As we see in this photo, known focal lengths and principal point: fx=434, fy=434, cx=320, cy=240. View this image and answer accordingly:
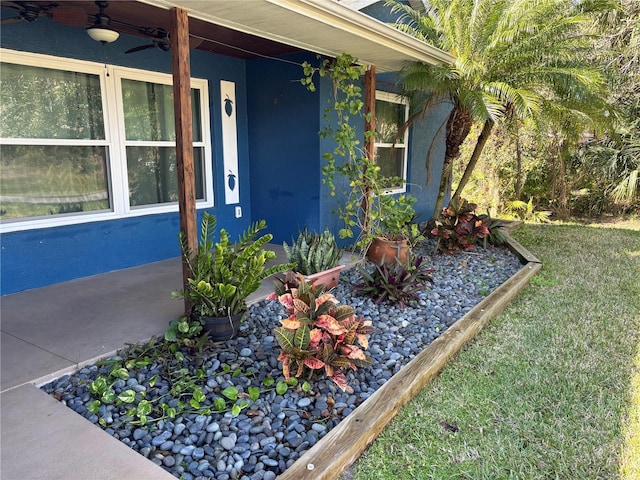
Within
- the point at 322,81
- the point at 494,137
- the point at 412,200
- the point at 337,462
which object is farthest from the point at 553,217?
the point at 337,462

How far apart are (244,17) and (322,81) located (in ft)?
7.62

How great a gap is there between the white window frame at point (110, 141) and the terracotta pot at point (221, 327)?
2253 mm

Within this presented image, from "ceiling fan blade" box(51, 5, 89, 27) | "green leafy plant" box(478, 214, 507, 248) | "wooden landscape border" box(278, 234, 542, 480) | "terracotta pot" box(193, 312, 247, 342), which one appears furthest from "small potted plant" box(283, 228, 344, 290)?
"green leafy plant" box(478, 214, 507, 248)

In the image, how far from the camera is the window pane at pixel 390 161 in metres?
7.39

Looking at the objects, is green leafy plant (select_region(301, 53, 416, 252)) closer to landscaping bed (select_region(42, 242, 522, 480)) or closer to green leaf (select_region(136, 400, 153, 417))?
landscaping bed (select_region(42, 242, 522, 480))

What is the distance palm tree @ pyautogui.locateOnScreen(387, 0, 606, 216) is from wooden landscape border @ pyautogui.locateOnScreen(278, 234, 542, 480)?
300 centimetres

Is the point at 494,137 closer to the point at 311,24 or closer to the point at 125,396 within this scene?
the point at 311,24

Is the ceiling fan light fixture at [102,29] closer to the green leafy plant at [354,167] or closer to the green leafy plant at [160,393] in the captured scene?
the green leafy plant at [354,167]

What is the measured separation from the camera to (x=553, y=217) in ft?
35.9

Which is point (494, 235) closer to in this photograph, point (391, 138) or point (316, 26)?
point (391, 138)

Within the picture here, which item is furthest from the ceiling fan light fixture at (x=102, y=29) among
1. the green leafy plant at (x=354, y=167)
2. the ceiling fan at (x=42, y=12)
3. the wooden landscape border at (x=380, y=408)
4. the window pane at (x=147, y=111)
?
the wooden landscape border at (x=380, y=408)

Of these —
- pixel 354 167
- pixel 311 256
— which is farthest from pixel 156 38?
pixel 311 256

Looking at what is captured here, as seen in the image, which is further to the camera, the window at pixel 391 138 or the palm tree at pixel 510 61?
the window at pixel 391 138

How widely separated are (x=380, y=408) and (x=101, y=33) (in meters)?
4.05
